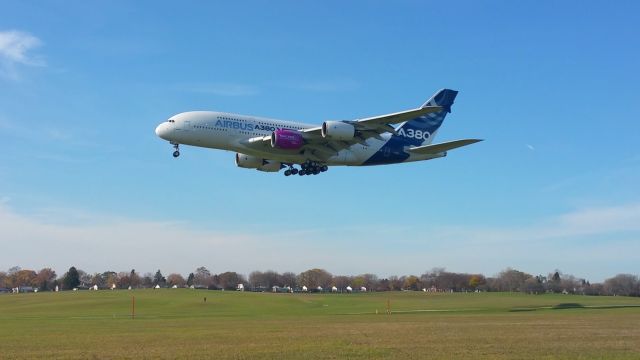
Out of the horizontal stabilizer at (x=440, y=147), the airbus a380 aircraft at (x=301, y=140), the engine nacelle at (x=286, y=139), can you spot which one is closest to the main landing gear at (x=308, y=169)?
the airbus a380 aircraft at (x=301, y=140)

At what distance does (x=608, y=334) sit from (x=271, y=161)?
102 feet

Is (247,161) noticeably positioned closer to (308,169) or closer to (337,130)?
(308,169)

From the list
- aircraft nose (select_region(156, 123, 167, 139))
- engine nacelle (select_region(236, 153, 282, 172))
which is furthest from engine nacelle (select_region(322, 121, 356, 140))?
aircraft nose (select_region(156, 123, 167, 139))

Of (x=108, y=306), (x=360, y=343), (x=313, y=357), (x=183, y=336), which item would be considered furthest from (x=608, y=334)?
(x=108, y=306)

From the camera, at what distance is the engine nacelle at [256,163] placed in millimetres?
55625

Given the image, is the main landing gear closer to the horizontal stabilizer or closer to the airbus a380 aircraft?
the airbus a380 aircraft

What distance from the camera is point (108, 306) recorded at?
99.5 m

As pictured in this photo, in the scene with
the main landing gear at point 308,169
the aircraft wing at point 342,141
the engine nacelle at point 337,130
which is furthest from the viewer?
the main landing gear at point 308,169

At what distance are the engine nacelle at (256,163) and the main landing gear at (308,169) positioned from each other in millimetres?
1152

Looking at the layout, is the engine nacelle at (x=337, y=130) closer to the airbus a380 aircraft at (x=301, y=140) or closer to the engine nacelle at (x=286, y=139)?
the airbus a380 aircraft at (x=301, y=140)

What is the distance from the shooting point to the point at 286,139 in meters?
47.9

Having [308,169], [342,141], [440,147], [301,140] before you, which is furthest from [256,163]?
[440,147]

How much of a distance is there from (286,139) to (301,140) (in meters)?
1.48

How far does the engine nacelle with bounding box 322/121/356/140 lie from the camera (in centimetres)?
4750
